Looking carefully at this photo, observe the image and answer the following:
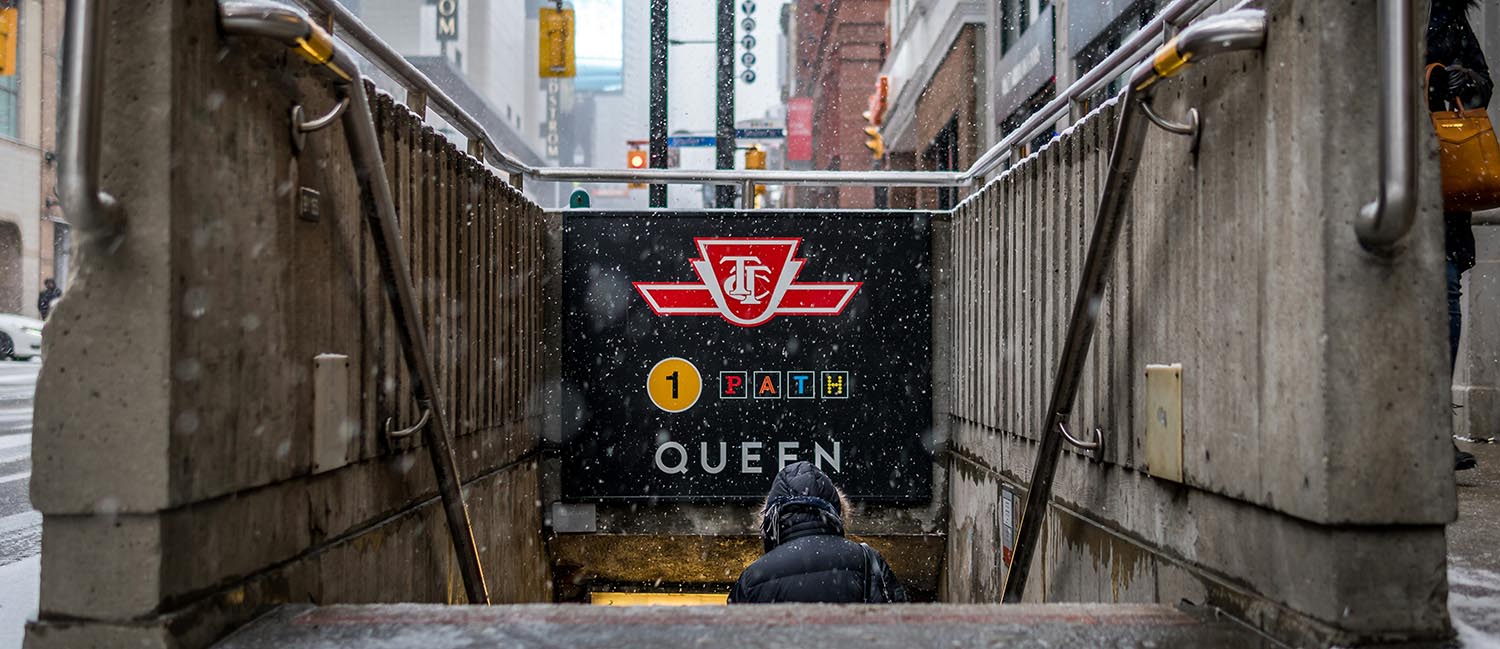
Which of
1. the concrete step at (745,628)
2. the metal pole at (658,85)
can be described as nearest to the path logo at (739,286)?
the metal pole at (658,85)

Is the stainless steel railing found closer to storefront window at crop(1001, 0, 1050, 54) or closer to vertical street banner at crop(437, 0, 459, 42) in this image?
storefront window at crop(1001, 0, 1050, 54)

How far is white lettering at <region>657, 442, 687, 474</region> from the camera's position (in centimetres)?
709

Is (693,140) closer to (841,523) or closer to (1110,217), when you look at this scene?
(841,523)

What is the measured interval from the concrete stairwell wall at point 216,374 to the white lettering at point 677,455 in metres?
2.95

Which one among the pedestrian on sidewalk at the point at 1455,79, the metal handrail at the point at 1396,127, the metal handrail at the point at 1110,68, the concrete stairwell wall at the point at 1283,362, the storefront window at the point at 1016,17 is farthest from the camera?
the storefront window at the point at 1016,17

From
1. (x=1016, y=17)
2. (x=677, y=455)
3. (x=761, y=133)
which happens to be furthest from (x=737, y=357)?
(x=761, y=133)

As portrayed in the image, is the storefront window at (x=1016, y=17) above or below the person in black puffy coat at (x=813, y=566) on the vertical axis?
above

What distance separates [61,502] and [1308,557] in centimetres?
285

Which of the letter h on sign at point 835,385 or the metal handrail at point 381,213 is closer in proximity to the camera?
the metal handrail at point 381,213

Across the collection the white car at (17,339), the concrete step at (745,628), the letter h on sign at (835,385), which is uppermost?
the white car at (17,339)

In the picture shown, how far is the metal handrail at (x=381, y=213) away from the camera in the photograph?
A: 8.92 ft

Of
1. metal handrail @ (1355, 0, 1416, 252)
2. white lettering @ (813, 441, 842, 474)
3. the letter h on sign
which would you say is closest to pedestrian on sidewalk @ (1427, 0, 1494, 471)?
metal handrail @ (1355, 0, 1416, 252)

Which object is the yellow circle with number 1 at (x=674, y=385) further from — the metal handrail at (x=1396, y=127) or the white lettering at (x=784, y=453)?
the metal handrail at (x=1396, y=127)

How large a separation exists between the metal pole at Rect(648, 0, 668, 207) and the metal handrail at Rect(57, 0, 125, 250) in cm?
668
